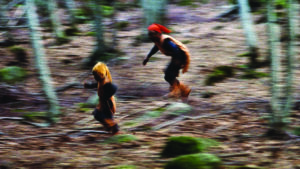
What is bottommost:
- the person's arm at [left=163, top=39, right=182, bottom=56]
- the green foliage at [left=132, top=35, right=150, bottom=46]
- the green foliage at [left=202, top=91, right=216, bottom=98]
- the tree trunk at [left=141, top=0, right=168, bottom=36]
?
the green foliage at [left=202, top=91, right=216, bottom=98]

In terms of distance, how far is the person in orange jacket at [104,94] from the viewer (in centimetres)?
635

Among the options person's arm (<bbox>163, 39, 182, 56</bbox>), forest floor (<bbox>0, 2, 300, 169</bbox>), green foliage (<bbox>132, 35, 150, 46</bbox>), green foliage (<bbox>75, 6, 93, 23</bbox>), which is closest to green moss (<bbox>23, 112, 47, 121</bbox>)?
forest floor (<bbox>0, 2, 300, 169</bbox>)

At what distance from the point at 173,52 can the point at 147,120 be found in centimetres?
167

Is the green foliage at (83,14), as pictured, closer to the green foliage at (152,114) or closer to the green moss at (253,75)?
the green moss at (253,75)

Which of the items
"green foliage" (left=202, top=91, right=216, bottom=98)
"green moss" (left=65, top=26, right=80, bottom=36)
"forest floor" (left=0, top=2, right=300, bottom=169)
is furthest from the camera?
"green moss" (left=65, top=26, right=80, bottom=36)

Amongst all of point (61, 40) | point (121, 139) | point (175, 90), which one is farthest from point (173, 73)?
point (61, 40)

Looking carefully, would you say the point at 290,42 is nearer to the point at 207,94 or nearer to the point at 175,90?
the point at 175,90

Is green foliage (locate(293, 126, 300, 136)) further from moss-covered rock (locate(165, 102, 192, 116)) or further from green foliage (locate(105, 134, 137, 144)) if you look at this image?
green foliage (locate(105, 134, 137, 144))

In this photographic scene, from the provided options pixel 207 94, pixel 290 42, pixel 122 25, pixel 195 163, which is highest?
pixel 290 42

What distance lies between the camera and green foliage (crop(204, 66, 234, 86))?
9.98 m

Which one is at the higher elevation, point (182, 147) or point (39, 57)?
point (39, 57)

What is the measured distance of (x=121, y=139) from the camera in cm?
639

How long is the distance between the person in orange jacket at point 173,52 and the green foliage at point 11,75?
15.3 ft

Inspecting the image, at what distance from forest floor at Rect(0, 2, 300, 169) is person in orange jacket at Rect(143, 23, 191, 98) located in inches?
17.5
